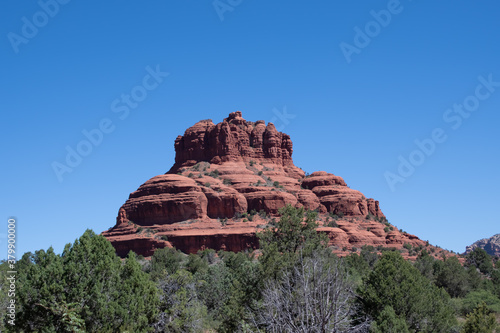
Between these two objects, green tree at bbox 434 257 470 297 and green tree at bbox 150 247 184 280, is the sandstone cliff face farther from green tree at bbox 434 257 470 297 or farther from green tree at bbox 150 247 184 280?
green tree at bbox 434 257 470 297

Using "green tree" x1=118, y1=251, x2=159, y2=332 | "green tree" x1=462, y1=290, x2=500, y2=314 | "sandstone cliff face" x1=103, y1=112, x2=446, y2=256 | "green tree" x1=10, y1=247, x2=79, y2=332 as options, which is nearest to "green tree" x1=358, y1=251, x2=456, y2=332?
"green tree" x1=118, y1=251, x2=159, y2=332

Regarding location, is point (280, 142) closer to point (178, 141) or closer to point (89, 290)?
point (178, 141)

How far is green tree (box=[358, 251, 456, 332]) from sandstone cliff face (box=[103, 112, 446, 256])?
68542mm

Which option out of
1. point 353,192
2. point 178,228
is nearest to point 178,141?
point 178,228

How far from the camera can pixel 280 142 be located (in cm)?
14812

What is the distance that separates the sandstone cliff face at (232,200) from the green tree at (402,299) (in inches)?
2699

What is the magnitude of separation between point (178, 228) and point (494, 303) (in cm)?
6888

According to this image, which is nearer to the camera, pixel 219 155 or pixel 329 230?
pixel 329 230

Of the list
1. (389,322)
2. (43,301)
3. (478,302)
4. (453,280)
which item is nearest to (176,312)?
(43,301)

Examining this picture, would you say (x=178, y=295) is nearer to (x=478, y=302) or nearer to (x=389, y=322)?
(x=389, y=322)

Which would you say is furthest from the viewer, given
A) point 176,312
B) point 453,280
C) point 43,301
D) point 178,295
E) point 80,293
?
point 453,280

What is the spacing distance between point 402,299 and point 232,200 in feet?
280

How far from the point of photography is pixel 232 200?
12088 centimetres

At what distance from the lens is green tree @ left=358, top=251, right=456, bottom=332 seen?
121ft
